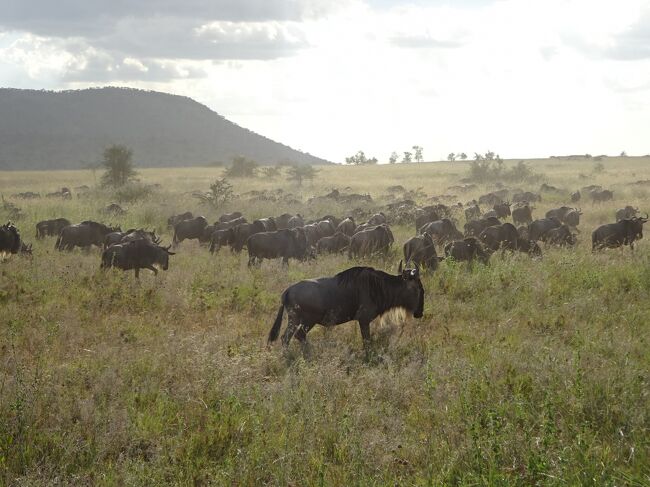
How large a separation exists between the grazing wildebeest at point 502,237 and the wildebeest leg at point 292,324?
347 inches

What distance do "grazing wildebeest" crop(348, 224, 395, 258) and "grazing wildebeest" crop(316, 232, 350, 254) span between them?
0.62m

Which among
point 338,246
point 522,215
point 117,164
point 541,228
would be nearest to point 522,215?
point 522,215

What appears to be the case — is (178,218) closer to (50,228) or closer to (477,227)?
(50,228)

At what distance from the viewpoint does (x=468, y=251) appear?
13609mm

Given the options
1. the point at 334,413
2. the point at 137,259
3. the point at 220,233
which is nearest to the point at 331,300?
the point at 334,413

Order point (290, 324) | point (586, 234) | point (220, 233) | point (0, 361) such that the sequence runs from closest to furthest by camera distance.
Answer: point (0, 361) → point (290, 324) → point (220, 233) → point (586, 234)

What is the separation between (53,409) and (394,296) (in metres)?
4.78

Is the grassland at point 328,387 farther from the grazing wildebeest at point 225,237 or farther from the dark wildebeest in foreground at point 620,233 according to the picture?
the grazing wildebeest at point 225,237

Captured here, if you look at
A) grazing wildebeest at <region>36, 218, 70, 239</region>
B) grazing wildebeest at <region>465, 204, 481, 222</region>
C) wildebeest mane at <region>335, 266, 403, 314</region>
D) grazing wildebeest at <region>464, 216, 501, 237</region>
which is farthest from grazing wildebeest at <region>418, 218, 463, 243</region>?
grazing wildebeest at <region>36, 218, 70, 239</region>

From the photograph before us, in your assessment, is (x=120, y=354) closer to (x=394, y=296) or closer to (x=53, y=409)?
(x=53, y=409)

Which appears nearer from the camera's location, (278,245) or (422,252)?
(422,252)

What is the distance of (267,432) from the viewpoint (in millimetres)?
5609

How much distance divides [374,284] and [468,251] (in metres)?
5.64

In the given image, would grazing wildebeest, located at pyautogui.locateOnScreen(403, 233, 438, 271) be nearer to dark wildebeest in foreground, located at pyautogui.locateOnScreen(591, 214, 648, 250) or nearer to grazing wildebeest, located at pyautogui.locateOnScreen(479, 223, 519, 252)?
grazing wildebeest, located at pyautogui.locateOnScreen(479, 223, 519, 252)
